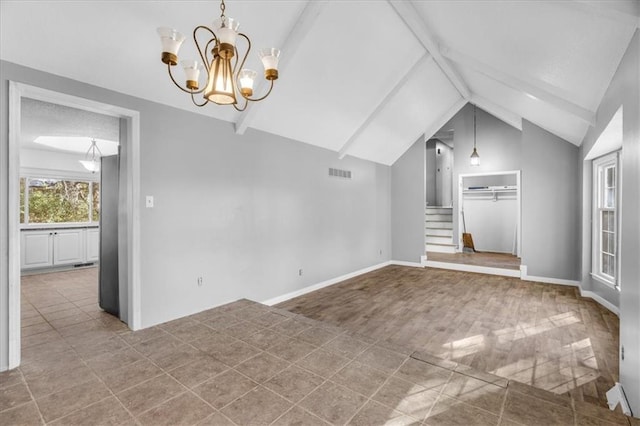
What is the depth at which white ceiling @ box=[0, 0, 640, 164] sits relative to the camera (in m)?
2.18

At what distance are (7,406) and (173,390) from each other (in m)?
0.98

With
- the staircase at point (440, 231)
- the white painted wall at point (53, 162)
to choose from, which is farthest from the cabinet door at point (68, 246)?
the staircase at point (440, 231)

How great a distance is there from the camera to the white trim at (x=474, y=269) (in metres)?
6.11

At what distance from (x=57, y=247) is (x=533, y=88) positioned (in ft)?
28.7

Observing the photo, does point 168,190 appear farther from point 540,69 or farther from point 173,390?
point 540,69

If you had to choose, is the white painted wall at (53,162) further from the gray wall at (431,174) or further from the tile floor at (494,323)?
the gray wall at (431,174)

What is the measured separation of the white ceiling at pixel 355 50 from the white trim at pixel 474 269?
2722 millimetres

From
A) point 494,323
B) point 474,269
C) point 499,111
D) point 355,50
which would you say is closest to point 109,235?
point 355,50

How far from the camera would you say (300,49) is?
129 inches

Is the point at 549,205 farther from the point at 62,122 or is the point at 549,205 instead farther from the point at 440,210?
the point at 62,122

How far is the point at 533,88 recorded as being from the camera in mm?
3520

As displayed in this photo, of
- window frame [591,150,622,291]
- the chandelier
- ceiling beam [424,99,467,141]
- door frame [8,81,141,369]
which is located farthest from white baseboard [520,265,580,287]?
door frame [8,81,141,369]

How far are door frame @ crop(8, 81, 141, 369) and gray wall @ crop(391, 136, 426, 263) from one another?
5958 mm

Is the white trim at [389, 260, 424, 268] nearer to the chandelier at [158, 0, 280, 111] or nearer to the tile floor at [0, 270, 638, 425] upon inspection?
the tile floor at [0, 270, 638, 425]
